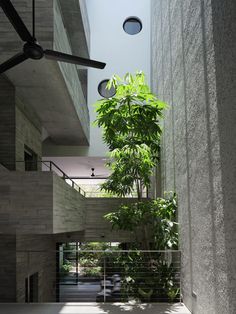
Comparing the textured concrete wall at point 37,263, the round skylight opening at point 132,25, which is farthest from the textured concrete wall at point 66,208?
the round skylight opening at point 132,25

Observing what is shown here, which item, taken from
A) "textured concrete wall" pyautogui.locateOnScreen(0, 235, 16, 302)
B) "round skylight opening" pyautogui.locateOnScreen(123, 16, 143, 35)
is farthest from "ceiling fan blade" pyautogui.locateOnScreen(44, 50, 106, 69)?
"round skylight opening" pyautogui.locateOnScreen(123, 16, 143, 35)

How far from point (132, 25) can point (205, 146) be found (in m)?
9.55

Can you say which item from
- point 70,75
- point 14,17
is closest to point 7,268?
point 70,75

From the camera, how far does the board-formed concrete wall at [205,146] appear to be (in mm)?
4566

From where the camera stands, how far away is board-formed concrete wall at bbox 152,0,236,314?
15.0 feet

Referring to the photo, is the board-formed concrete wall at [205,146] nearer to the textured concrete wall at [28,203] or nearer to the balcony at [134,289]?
the balcony at [134,289]

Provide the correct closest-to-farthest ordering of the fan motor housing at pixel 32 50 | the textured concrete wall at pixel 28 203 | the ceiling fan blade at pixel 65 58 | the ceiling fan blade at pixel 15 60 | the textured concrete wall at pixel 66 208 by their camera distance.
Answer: the fan motor housing at pixel 32 50
the ceiling fan blade at pixel 15 60
the ceiling fan blade at pixel 65 58
the textured concrete wall at pixel 28 203
the textured concrete wall at pixel 66 208

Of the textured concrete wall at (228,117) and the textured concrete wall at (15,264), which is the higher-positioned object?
the textured concrete wall at (228,117)

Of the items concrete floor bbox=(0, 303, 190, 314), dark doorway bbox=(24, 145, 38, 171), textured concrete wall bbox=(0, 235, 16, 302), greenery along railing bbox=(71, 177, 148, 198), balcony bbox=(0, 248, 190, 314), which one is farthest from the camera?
greenery along railing bbox=(71, 177, 148, 198)

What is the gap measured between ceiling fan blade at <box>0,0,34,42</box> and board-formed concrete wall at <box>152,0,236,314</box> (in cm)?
223

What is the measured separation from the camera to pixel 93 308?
23.2 ft

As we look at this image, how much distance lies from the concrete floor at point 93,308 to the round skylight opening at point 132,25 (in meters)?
9.41

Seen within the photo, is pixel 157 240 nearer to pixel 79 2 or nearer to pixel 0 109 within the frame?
pixel 0 109

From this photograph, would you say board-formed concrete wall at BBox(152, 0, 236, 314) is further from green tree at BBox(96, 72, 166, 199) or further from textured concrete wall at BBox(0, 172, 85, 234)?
textured concrete wall at BBox(0, 172, 85, 234)
